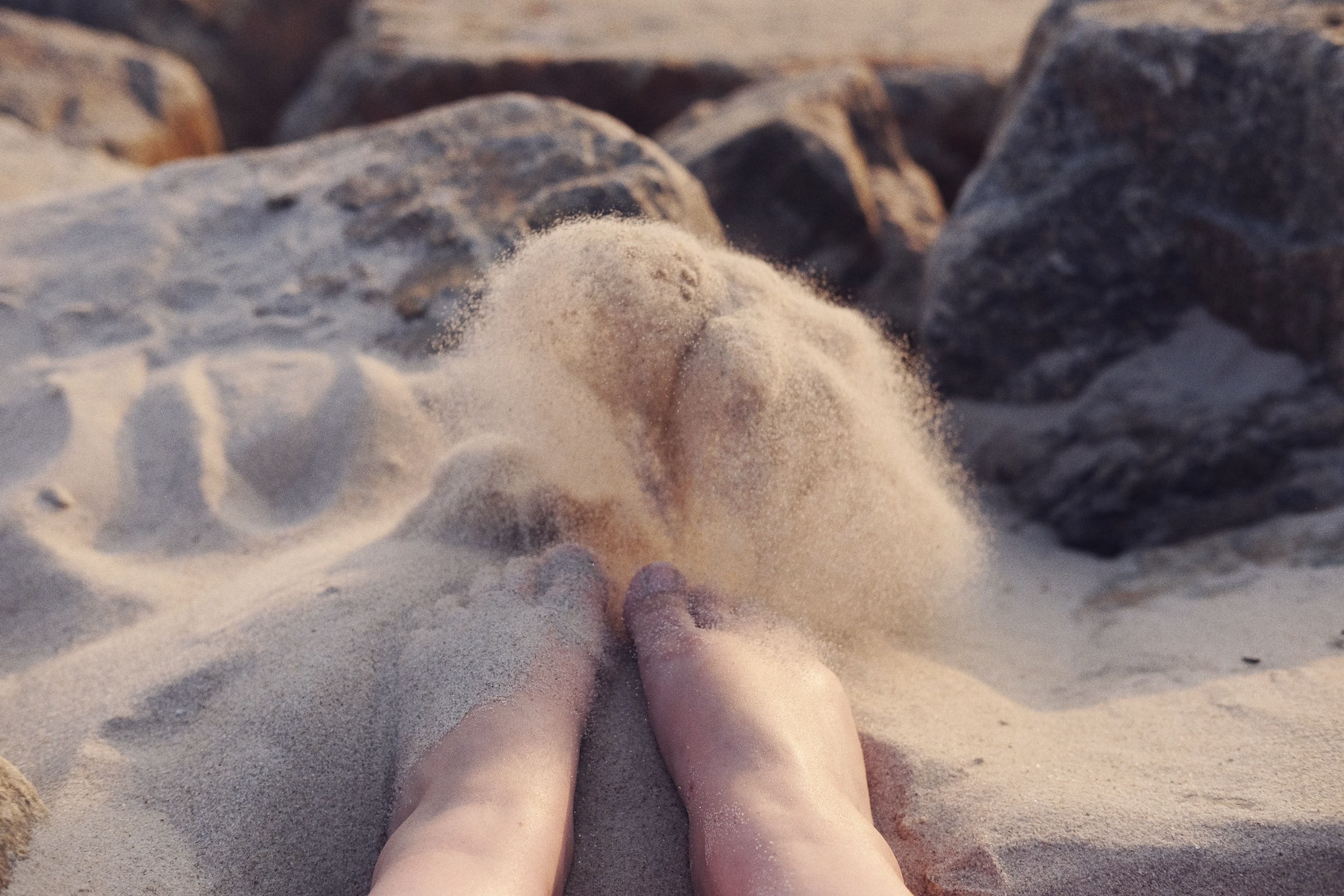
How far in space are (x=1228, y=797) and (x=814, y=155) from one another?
1.92 m

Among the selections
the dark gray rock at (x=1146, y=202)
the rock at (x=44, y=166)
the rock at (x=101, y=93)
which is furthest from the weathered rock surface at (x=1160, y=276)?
the rock at (x=101, y=93)

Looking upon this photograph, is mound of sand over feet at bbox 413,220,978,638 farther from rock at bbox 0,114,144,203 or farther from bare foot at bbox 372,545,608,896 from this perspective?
rock at bbox 0,114,144,203

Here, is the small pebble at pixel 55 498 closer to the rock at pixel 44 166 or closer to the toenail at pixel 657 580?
the toenail at pixel 657 580

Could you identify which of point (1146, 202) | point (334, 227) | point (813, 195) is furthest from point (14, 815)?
point (1146, 202)

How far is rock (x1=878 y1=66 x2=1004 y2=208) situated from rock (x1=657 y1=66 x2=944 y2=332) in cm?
95

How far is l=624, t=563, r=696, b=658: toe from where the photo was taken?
1370mm

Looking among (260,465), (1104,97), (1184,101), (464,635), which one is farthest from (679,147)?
(464,635)

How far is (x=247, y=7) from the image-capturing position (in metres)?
4.90

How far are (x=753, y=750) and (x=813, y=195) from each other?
183 centimetres

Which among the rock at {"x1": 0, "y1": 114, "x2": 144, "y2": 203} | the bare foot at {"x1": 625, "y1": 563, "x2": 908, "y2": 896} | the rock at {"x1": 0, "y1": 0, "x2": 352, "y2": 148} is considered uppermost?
the bare foot at {"x1": 625, "y1": 563, "x2": 908, "y2": 896}

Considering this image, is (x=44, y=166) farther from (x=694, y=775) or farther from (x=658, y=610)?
(x=694, y=775)

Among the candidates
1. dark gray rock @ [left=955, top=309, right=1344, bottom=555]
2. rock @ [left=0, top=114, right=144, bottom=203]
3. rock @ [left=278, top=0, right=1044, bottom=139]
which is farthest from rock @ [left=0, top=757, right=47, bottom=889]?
rock @ [left=278, top=0, right=1044, bottom=139]

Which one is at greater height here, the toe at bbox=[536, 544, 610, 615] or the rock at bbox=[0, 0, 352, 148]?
the toe at bbox=[536, 544, 610, 615]

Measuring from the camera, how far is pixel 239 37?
488cm
